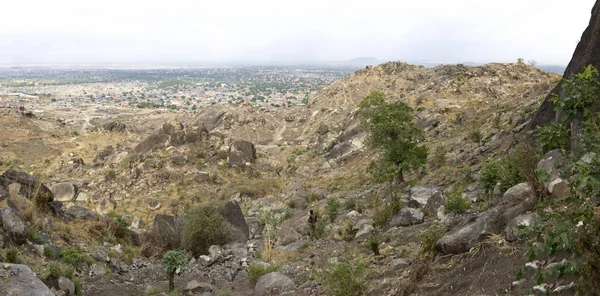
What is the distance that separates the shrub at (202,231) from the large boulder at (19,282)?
5.52 m

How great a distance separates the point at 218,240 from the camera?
11695mm

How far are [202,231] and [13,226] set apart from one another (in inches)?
181

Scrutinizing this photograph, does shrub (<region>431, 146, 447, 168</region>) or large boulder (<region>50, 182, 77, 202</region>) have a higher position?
shrub (<region>431, 146, 447, 168</region>)

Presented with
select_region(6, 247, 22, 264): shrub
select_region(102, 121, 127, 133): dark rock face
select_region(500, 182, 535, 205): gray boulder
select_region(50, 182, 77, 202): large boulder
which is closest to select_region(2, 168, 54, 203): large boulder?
select_region(6, 247, 22, 264): shrub

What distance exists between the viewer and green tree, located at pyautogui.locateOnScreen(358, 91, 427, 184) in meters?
14.0

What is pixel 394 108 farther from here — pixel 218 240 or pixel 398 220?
pixel 218 240

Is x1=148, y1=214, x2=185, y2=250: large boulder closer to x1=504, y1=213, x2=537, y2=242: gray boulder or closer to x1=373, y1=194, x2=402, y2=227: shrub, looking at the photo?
x1=373, y1=194, x2=402, y2=227: shrub

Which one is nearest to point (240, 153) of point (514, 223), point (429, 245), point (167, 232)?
point (167, 232)

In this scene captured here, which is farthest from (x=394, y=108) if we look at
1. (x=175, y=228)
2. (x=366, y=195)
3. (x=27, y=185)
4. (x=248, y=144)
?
(x=248, y=144)

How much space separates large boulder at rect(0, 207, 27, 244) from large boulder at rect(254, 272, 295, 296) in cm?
498

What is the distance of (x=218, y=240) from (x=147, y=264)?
2182 millimetres

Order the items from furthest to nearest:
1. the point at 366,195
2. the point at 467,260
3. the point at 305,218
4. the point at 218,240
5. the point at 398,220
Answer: the point at 366,195, the point at 305,218, the point at 218,240, the point at 398,220, the point at 467,260

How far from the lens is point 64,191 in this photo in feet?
66.0

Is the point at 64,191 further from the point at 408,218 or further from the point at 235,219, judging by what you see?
the point at 408,218
